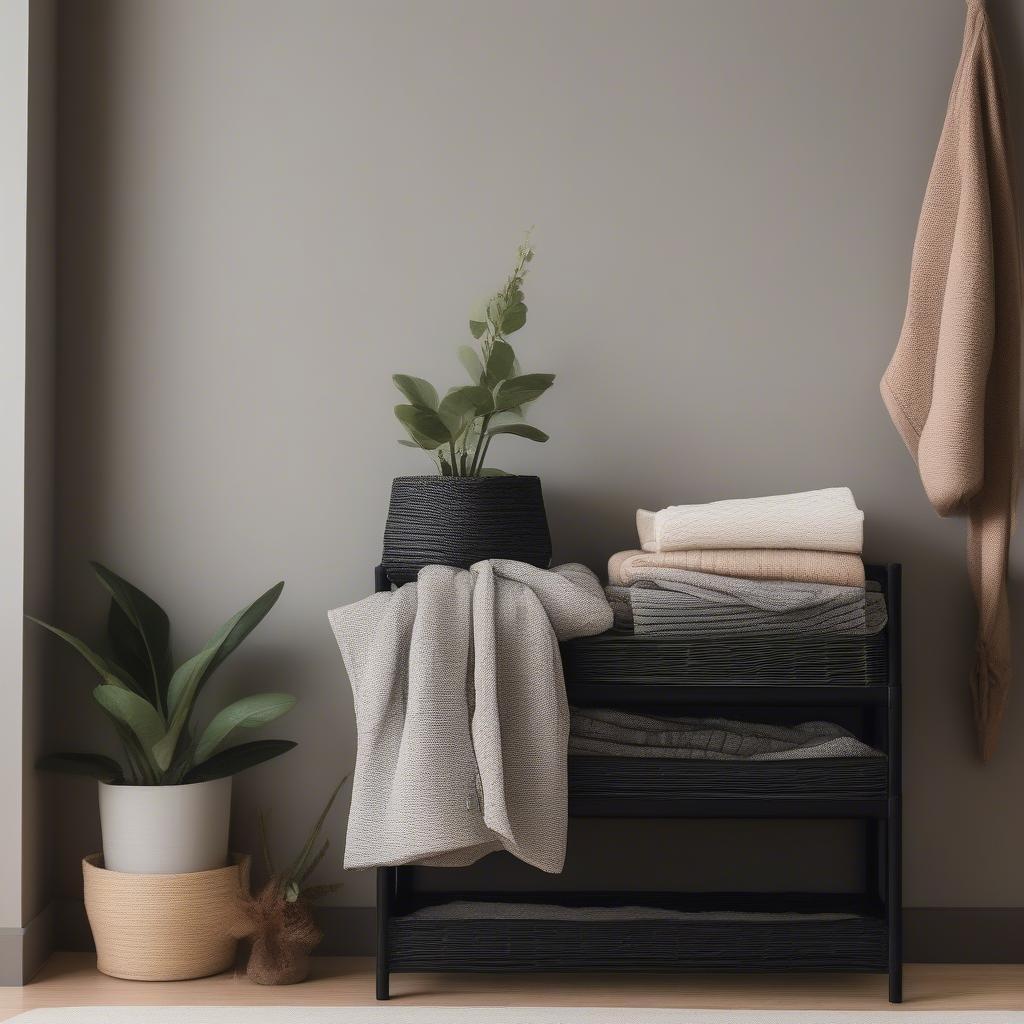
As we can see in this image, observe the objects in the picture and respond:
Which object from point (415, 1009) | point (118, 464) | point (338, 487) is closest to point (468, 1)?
point (338, 487)

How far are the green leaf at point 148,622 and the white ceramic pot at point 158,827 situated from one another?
160 millimetres

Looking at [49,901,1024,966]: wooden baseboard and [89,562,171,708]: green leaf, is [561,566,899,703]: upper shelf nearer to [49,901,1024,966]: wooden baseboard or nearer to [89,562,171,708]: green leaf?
[49,901,1024,966]: wooden baseboard

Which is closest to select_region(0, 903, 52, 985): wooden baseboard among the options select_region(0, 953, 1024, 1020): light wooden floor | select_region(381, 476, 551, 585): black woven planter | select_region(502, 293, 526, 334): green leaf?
select_region(0, 953, 1024, 1020): light wooden floor

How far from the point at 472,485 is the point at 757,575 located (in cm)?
48

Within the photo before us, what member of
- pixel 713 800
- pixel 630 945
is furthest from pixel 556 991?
pixel 713 800

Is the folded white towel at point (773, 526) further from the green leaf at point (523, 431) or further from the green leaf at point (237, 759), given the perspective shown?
the green leaf at point (237, 759)

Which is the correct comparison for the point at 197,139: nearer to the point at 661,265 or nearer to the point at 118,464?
the point at 118,464

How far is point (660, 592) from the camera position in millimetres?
1828

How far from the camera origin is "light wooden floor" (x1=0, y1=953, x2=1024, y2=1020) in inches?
73.4

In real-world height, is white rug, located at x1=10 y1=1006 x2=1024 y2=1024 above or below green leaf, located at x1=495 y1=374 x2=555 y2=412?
below

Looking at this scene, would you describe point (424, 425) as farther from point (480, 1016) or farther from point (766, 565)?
point (480, 1016)

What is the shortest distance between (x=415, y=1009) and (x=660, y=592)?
0.76 metres

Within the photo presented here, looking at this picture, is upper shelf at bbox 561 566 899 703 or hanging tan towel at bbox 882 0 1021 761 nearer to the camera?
upper shelf at bbox 561 566 899 703

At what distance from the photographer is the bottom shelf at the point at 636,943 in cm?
183
